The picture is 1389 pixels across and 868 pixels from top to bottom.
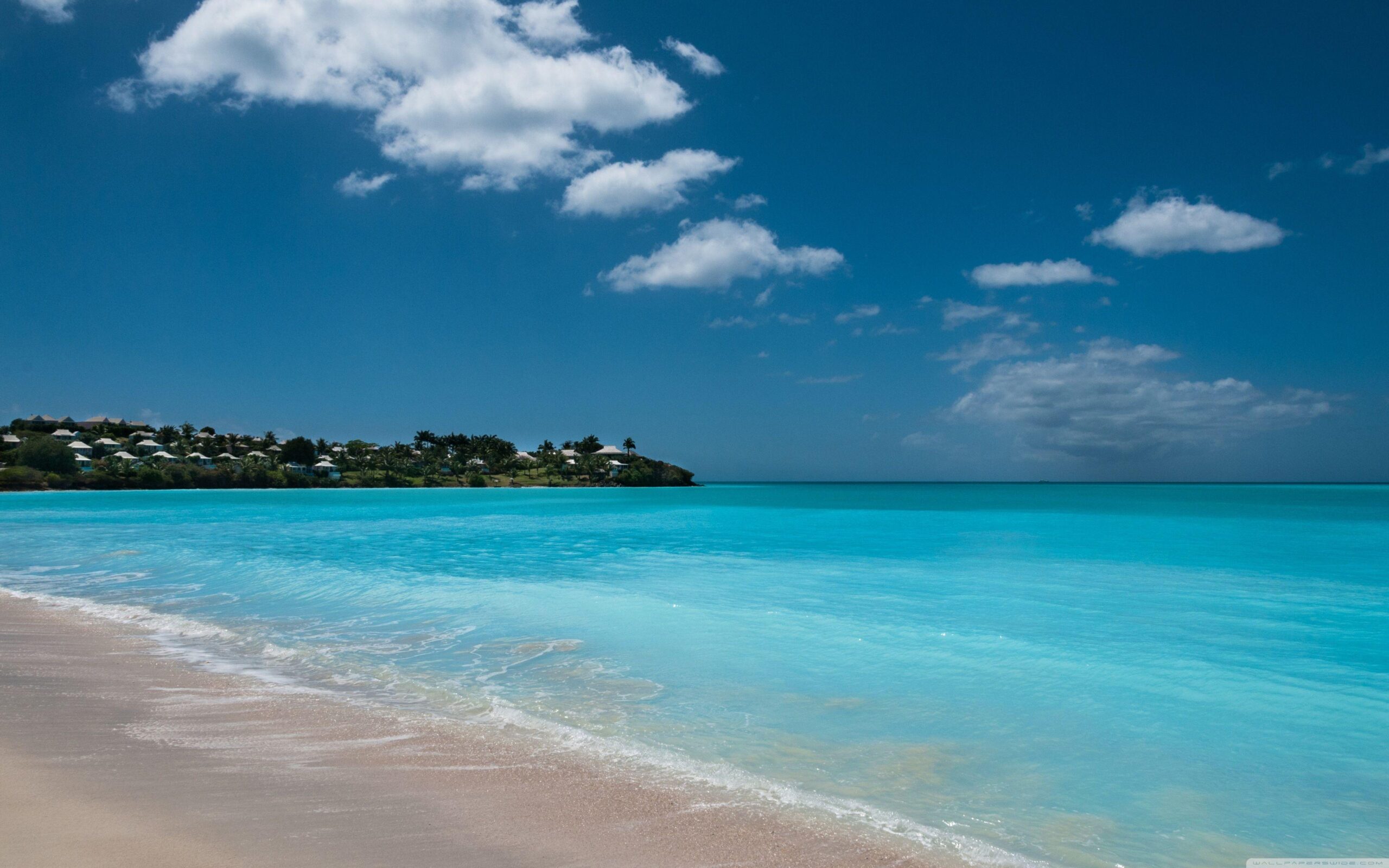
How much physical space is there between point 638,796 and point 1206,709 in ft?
20.1

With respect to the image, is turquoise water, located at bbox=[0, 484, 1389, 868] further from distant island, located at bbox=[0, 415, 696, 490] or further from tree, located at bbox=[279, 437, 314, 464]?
tree, located at bbox=[279, 437, 314, 464]

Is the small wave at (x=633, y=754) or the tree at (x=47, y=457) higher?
the tree at (x=47, y=457)

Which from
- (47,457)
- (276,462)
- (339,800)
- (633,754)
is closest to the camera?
(339,800)

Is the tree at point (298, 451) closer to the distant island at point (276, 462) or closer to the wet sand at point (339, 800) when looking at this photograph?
the distant island at point (276, 462)

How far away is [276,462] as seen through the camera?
10412 centimetres

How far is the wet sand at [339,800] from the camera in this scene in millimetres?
3520

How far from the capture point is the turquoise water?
15.8 ft

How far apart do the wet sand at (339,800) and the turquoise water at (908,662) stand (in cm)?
58

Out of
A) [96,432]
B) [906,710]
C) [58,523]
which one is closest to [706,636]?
[906,710]

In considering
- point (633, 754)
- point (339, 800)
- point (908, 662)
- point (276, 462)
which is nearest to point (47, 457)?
point (276, 462)

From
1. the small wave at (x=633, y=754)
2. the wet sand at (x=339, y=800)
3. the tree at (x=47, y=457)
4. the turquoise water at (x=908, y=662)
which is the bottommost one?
the turquoise water at (x=908, y=662)

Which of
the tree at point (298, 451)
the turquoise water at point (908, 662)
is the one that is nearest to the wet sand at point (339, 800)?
the turquoise water at point (908, 662)

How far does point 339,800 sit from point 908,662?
21.7 feet

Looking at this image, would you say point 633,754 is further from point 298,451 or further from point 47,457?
point 298,451
